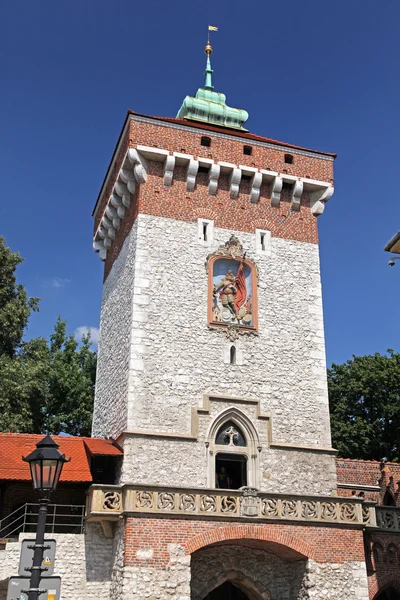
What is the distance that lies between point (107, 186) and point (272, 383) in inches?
364

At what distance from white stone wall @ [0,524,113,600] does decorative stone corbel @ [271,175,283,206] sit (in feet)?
36.0

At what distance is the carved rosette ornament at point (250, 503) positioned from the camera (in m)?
15.5

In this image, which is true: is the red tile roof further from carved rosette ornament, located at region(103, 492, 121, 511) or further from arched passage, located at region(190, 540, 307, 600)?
arched passage, located at region(190, 540, 307, 600)

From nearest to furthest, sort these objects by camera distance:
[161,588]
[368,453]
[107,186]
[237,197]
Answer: [161,588], [237,197], [107,186], [368,453]

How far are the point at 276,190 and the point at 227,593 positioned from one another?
11733 millimetres

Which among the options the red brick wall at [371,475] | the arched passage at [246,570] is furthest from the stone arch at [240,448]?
the red brick wall at [371,475]

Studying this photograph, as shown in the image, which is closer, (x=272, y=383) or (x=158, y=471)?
(x=158, y=471)

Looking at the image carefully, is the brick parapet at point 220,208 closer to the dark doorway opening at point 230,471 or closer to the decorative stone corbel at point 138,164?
the decorative stone corbel at point 138,164

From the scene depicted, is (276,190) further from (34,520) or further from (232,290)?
(34,520)

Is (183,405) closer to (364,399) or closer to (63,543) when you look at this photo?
(63,543)

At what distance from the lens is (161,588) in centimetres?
1439

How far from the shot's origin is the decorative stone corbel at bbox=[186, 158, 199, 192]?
65.6ft

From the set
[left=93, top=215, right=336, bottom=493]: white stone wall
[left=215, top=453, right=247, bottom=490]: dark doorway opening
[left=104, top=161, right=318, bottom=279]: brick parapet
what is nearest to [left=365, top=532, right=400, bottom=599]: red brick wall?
[left=93, top=215, right=336, bottom=493]: white stone wall

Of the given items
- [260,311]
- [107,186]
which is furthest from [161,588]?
[107,186]
